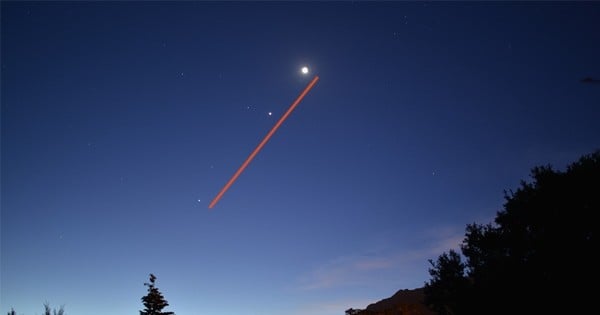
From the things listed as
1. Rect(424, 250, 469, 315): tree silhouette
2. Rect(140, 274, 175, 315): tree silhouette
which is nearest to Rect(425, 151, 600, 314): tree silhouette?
Rect(424, 250, 469, 315): tree silhouette

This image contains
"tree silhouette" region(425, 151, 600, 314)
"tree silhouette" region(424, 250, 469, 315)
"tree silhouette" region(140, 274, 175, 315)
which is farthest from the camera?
"tree silhouette" region(140, 274, 175, 315)

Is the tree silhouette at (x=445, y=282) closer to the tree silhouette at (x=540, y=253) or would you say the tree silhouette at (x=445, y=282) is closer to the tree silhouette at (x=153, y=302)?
the tree silhouette at (x=540, y=253)

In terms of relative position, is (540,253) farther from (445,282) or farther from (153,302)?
(153,302)

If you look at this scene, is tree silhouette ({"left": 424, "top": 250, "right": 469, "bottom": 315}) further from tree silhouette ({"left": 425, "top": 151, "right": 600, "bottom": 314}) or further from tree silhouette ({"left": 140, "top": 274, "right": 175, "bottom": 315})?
tree silhouette ({"left": 140, "top": 274, "right": 175, "bottom": 315})

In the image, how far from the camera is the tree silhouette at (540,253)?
575 inches

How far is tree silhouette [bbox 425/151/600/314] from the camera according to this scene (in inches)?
575

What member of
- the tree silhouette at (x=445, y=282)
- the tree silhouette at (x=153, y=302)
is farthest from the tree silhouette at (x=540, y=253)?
the tree silhouette at (x=153, y=302)

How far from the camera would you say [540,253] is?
54.8ft

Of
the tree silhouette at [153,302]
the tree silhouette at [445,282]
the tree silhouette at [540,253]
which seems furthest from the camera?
the tree silhouette at [153,302]

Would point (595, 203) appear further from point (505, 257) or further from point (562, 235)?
point (505, 257)

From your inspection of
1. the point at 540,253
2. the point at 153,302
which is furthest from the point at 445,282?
the point at 153,302

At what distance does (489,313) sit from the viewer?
16.0 metres

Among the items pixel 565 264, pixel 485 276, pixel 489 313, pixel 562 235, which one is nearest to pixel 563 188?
pixel 562 235

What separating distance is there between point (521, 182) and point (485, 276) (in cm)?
821
